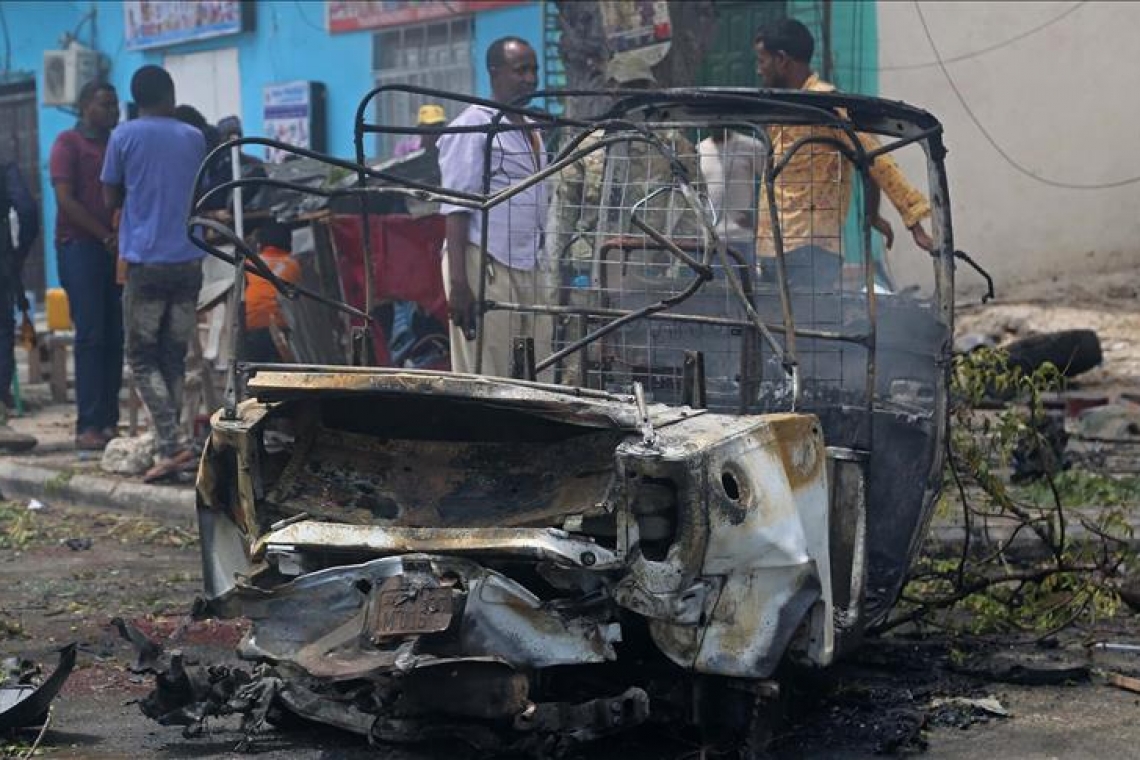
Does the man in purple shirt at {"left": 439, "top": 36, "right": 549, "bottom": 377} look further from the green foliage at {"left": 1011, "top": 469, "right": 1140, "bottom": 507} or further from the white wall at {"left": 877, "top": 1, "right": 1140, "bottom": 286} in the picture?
the white wall at {"left": 877, "top": 1, "right": 1140, "bottom": 286}

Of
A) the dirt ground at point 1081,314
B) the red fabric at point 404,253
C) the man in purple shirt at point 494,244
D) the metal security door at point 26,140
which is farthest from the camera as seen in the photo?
the metal security door at point 26,140

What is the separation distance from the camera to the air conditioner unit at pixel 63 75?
19.3 metres

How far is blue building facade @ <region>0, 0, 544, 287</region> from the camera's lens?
51.7ft

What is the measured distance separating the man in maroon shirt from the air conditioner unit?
9573 mm

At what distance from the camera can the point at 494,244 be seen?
23.5 feet

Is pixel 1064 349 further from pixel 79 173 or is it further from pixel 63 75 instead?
pixel 63 75

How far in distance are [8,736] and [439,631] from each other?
145 cm

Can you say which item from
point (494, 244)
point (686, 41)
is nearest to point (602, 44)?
point (686, 41)

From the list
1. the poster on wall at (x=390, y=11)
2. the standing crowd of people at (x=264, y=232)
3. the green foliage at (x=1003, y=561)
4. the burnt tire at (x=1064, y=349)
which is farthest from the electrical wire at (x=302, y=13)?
the green foliage at (x=1003, y=561)

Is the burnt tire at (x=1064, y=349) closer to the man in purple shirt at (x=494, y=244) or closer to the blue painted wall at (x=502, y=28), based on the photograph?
the man in purple shirt at (x=494, y=244)

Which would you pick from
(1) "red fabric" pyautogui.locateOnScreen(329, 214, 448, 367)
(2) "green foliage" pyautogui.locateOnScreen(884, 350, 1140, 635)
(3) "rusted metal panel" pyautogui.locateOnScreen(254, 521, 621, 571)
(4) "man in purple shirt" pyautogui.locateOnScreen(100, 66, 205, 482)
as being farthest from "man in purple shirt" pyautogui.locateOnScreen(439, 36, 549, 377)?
(3) "rusted metal panel" pyautogui.locateOnScreen(254, 521, 621, 571)

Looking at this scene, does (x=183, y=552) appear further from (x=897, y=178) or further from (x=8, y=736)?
(x=897, y=178)

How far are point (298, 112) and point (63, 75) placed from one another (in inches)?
153

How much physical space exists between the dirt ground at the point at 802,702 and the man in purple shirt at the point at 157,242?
2.15 m
